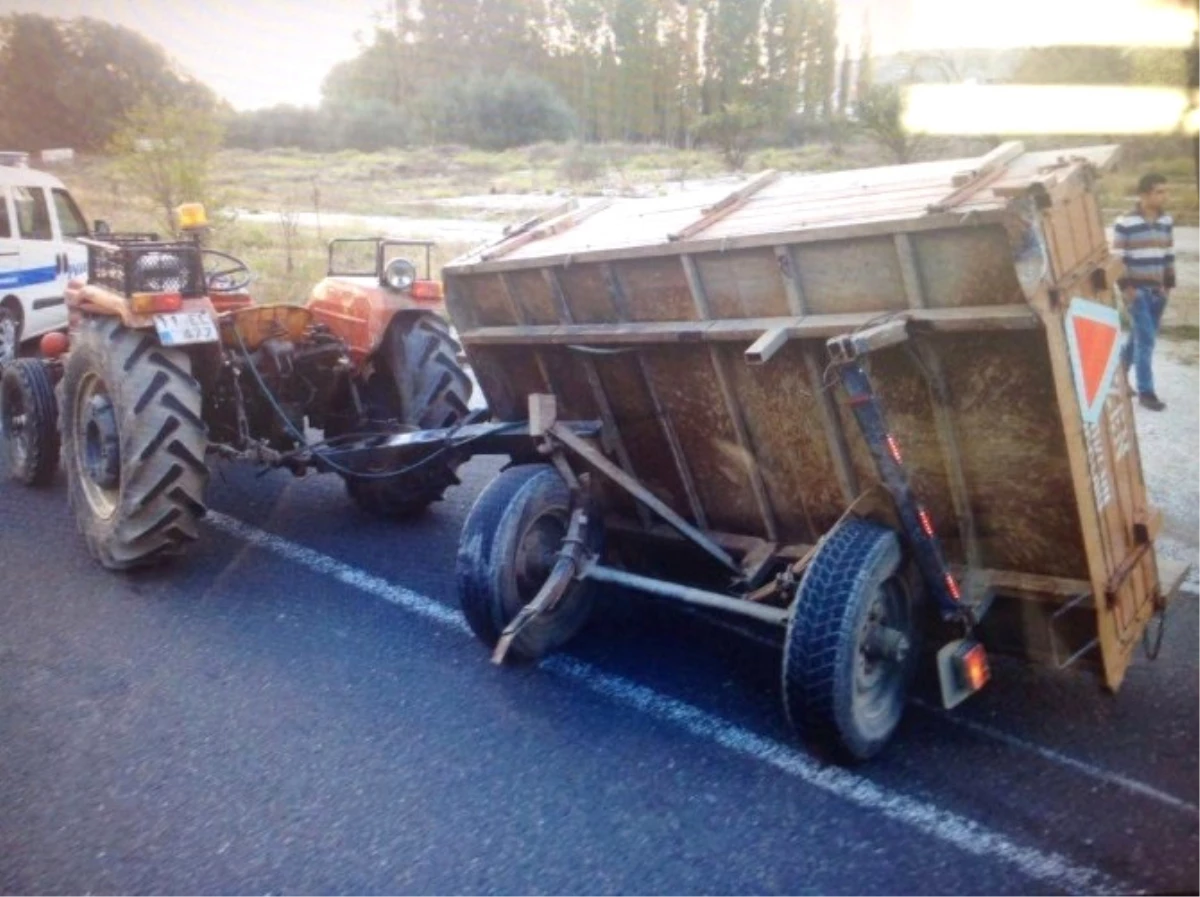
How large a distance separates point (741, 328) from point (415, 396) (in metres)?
2.70

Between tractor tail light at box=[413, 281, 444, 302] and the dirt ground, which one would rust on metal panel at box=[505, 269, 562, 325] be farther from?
the dirt ground

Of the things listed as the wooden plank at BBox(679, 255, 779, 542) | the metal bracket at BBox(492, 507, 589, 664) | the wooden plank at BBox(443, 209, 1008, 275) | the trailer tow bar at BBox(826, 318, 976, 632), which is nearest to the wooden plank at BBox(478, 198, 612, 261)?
the wooden plank at BBox(443, 209, 1008, 275)

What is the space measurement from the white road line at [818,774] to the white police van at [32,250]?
7106 mm

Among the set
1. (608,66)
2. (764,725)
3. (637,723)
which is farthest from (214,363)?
(608,66)

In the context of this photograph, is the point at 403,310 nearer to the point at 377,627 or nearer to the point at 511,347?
the point at 511,347

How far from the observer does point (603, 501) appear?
176 inches

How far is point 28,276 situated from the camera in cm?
997

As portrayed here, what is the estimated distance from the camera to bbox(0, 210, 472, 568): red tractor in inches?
189

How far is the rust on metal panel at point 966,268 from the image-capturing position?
2846 millimetres

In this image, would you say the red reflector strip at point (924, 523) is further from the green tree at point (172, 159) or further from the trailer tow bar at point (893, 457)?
the green tree at point (172, 159)

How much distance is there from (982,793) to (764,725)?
2.55 feet

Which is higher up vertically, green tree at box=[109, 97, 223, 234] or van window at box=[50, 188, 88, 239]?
green tree at box=[109, 97, 223, 234]

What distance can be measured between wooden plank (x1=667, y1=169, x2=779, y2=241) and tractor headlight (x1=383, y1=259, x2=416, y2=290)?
2211mm

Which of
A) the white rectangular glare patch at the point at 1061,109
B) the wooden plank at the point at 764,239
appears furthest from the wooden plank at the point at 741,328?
the white rectangular glare patch at the point at 1061,109
